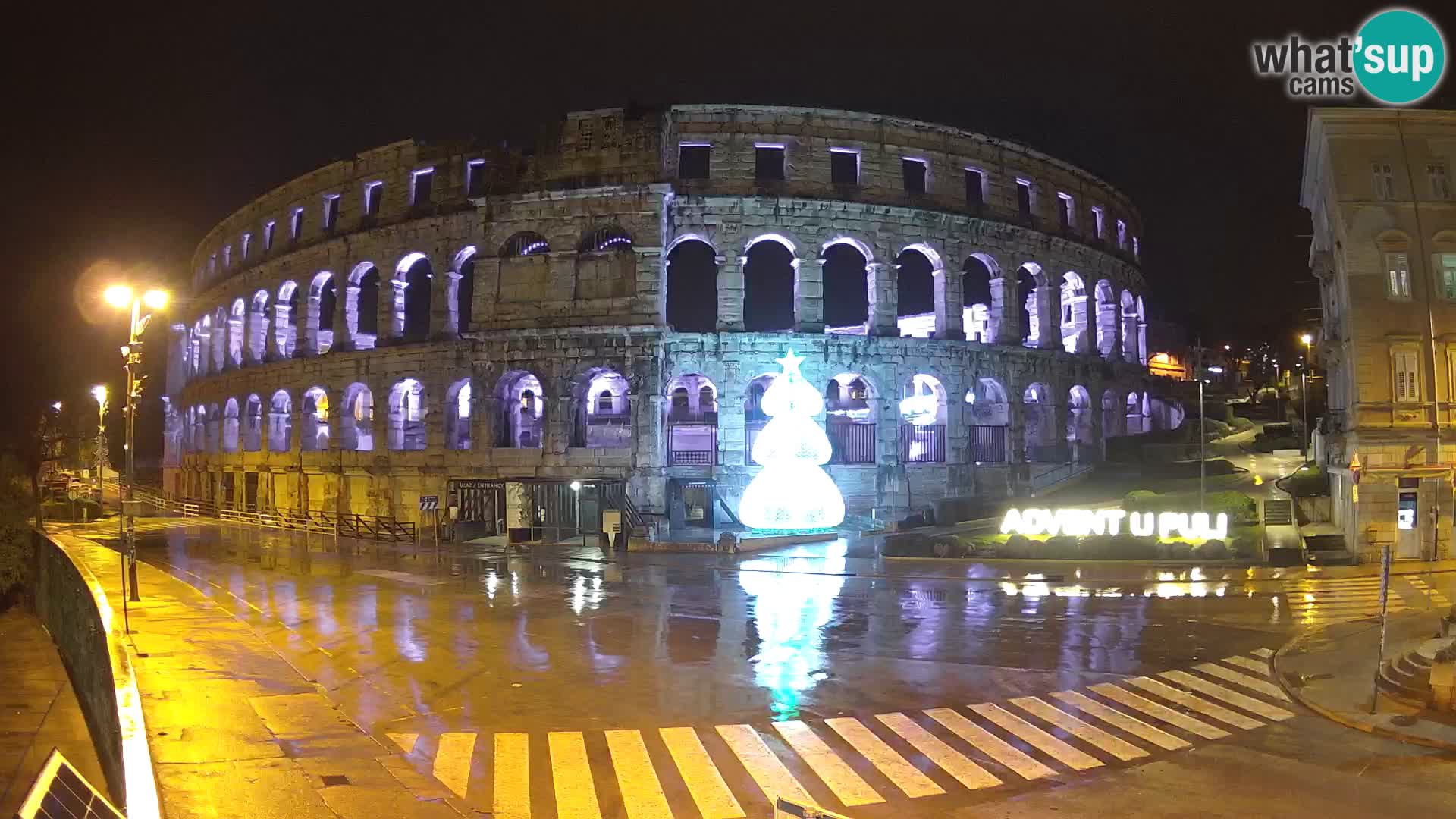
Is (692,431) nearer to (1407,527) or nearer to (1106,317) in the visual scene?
(1106,317)

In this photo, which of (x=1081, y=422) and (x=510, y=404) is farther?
(x=1081, y=422)

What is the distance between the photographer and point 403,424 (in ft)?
145

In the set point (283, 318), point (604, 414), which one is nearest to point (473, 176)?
point (604, 414)

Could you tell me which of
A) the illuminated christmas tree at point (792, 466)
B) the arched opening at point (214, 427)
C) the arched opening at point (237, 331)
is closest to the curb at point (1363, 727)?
the illuminated christmas tree at point (792, 466)

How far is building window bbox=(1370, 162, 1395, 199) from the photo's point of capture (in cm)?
2875

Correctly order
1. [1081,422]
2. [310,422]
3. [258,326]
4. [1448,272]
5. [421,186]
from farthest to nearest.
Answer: [258,326] < [310,422] < [1081,422] < [421,186] < [1448,272]

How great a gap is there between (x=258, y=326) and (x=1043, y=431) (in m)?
43.4

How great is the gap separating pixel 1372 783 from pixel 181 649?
1698 centimetres

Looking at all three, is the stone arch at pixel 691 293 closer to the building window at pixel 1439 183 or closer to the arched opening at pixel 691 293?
the arched opening at pixel 691 293

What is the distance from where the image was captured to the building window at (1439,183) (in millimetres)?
28688

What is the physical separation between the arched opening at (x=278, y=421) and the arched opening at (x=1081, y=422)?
133 feet

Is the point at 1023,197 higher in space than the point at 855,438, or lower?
higher

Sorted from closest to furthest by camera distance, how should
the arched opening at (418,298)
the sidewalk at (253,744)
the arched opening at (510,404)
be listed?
the sidewalk at (253,744)
the arched opening at (510,404)
the arched opening at (418,298)

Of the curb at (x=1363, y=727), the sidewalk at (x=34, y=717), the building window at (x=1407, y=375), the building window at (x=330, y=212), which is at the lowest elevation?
the sidewalk at (x=34, y=717)
